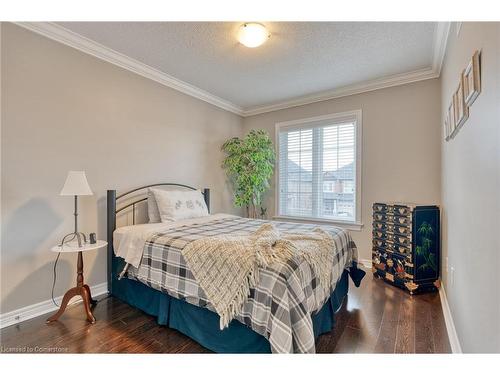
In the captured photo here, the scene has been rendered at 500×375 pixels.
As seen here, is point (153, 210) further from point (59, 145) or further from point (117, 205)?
point (59, 145)

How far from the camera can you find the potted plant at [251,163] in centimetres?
397

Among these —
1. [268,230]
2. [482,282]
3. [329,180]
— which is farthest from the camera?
[329,180]

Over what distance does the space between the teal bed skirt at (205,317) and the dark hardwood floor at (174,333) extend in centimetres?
7

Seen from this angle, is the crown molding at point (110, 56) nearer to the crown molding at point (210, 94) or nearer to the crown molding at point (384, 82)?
the crown molding at point (210, 94)

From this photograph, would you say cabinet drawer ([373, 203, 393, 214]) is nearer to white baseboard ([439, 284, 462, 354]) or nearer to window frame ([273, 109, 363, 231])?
window frame ([273, 109, 363, 231])

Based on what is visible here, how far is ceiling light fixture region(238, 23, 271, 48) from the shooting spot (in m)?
2.18

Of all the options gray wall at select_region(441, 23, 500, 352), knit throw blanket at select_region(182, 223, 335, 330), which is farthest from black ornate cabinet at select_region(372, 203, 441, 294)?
knit throw blanket at select_region(182, 223, 335, 330)

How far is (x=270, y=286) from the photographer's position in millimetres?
1422

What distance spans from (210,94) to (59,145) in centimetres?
222

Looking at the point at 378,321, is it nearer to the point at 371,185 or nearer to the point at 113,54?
the point at 371,185

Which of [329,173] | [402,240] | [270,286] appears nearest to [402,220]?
[402,240]

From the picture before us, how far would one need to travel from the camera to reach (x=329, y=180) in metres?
3.88
